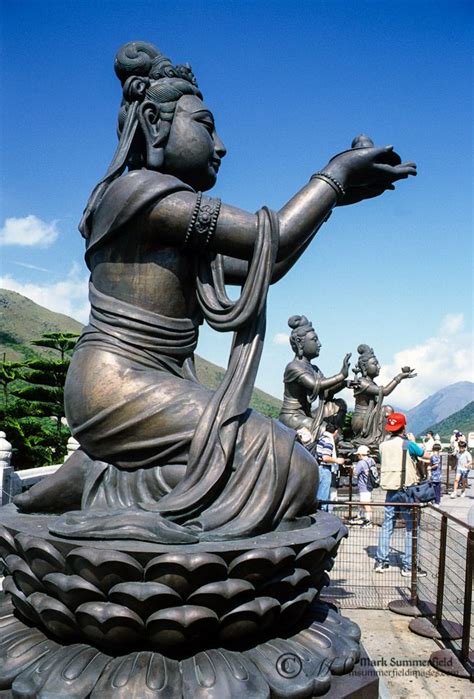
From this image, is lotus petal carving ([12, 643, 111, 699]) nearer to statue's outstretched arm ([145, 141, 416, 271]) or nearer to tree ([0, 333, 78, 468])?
statue's outstretched arm ([145, 141, 416, 271])

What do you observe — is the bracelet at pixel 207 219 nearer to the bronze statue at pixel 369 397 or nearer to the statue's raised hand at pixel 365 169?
the statue's raised hand at pixel 365 169

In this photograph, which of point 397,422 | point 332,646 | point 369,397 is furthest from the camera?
point 369,397

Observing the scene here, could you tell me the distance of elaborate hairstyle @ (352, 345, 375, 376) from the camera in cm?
1578

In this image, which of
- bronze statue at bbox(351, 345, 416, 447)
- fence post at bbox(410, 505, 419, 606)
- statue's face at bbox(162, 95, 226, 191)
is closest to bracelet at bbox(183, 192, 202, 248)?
statue's face at bbox(162, 95, 226, 191)

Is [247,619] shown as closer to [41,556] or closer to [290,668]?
[290,668]

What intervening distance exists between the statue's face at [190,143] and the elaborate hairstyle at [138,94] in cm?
4

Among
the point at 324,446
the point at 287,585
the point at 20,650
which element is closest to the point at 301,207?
the point at 287,585

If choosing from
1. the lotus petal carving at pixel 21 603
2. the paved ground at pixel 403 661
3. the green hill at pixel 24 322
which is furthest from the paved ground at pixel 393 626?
the green hill at pixel 24 322

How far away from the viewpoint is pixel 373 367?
15656 mm

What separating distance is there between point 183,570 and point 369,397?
539 inches

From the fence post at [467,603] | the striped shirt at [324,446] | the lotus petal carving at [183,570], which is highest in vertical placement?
the striped shirt at [324,446]

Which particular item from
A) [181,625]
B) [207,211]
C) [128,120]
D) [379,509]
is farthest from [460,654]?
[379,509]

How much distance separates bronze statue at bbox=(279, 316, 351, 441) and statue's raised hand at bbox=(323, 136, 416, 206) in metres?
7.49

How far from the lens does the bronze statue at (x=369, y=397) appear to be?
15227 mm
